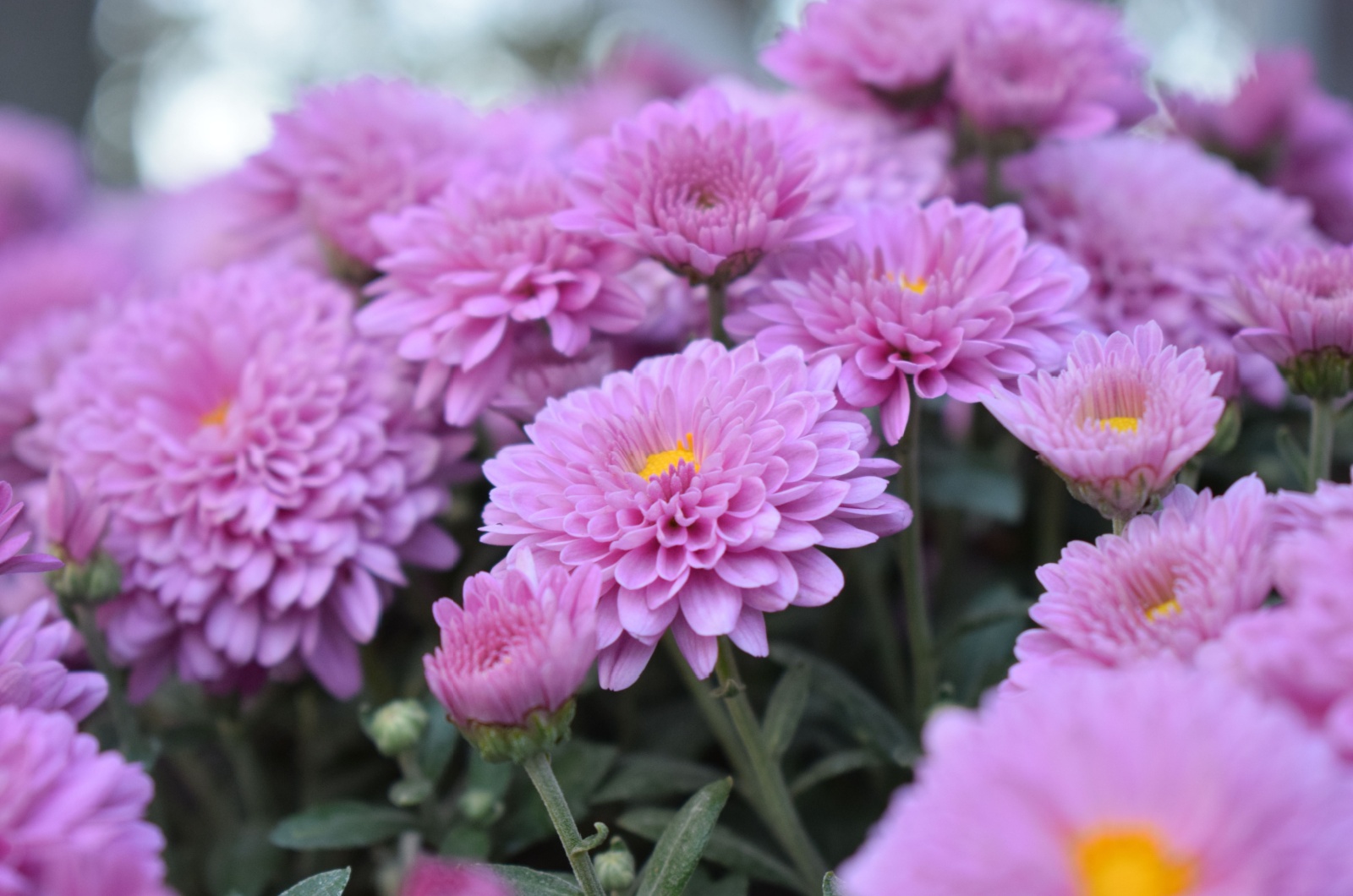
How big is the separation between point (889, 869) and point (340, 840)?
327 millimetres

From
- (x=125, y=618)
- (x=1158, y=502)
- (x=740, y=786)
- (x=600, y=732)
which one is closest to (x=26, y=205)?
(x=125, y=618)

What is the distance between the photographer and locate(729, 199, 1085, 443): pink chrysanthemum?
0.42m

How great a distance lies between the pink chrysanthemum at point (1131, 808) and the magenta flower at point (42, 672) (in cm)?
31

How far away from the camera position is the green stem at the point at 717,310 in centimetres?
48

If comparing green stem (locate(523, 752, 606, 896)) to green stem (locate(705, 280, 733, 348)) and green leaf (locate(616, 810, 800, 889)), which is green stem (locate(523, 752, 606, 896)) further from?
green stem (locate(705, 280, 733, 348))

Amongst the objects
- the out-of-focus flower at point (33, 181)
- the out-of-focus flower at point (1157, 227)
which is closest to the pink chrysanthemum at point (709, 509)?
the out-of-focus flower at point (1157, 227)

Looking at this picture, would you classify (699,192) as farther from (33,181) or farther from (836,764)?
(33,181)

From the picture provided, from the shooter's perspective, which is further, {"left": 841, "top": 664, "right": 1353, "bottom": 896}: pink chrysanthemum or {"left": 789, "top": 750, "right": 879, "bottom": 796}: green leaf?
{"left": 789, "top": 750, "right": 879, "bottom": 796}: green leaf

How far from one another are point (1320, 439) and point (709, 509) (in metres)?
0.27

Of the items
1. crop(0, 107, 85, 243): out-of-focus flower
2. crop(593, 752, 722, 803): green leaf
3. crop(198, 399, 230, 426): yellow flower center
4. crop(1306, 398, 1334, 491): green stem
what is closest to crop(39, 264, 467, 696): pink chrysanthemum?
crop(198, 399, 230, 426): yellow flower center

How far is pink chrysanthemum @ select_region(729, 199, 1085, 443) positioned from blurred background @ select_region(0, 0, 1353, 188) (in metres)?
0.42

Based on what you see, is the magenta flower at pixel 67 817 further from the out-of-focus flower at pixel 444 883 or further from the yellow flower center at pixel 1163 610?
the yellow flower center at pixel 1163 610

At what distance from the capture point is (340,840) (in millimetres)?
482

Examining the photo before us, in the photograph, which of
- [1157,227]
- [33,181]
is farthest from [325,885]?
[33,181]
